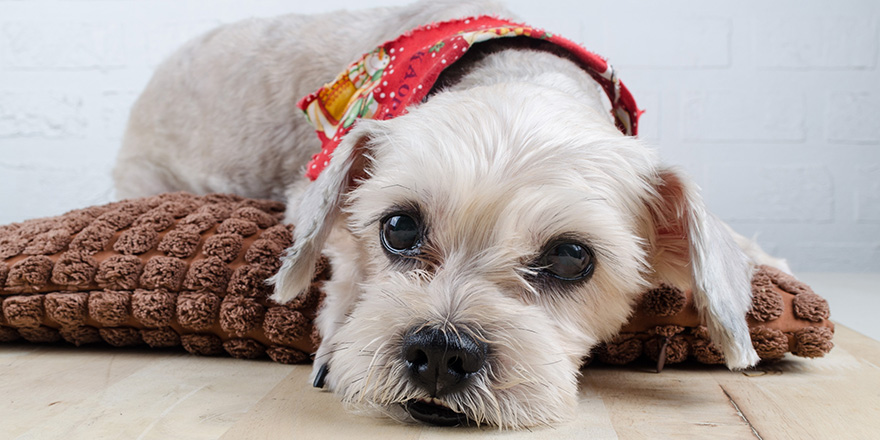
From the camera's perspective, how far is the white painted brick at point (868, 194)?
3.82 meters

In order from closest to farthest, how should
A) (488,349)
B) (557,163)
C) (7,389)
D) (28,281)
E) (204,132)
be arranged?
(488,349), (557,163), (7,389), (28,281), (204,132)

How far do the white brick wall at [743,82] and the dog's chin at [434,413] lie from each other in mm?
2917

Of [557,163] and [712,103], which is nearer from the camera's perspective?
[557,163]

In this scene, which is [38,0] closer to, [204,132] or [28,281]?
[204,132]

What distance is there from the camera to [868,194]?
12.6ft

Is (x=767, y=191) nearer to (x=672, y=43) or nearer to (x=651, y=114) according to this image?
(x=651, y=114)

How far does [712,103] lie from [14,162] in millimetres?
3846

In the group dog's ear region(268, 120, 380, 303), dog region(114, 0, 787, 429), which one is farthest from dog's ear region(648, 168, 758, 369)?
dog's ear region(268, 120, 380, 303)

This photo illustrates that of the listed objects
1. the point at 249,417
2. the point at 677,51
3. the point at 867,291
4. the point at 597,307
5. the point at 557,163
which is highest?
the point at 677,51

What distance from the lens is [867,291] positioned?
3.11 meters

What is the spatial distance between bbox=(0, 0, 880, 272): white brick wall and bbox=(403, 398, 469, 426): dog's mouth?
115 inches

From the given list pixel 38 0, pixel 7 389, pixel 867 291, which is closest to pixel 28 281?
pixel 7 389

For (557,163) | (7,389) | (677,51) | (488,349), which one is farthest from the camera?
(677,51)

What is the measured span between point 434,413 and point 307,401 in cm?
31
